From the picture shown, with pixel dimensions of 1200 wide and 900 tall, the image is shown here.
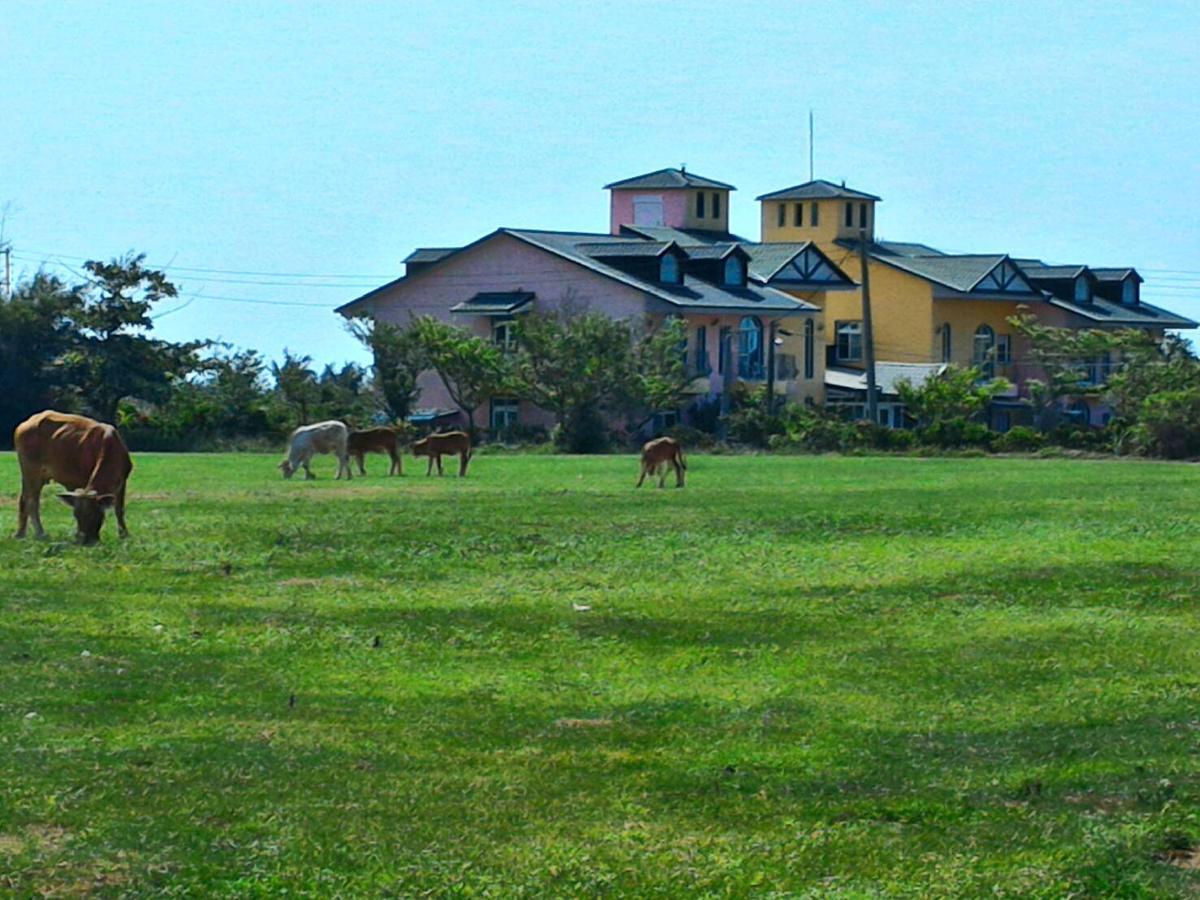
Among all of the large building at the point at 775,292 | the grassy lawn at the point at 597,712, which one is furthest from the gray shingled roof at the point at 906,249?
the grassy lawn at the point at 597,712

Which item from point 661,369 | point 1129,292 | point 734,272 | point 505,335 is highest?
point 1129,292

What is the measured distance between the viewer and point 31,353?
263 ft

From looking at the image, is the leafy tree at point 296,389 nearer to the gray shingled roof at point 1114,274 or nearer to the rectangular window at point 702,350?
the rectangular window at point 702,350

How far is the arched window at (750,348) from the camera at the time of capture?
3575 inches

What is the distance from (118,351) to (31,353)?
10.2 ft

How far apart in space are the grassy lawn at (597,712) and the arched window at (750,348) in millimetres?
63262

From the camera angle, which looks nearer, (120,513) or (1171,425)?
(120,513)

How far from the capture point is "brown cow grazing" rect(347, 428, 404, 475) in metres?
49.1

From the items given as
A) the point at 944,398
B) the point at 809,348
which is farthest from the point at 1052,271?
the point at 944,398

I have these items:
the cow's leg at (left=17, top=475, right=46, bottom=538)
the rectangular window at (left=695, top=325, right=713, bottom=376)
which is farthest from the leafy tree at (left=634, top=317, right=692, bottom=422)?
the cow's leg at (left=17, top=475, right=46, bottom=538)

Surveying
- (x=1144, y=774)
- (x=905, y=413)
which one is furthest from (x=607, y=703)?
A: (x=905, y=413)

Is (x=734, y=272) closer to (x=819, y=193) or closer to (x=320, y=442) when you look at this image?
(x=819, y=193)

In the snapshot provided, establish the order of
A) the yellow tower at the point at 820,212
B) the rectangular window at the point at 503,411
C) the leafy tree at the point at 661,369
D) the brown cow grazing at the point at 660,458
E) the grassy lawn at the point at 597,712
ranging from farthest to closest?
the yellow tower at the point at 820,212, the rectangular window at the point at 503,411, the leafy tree at the point at 661,369, the brown cow grazing at the point at 660,458, the grassy lawn at the point at 597,712

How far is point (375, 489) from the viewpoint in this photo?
40.6 metres
